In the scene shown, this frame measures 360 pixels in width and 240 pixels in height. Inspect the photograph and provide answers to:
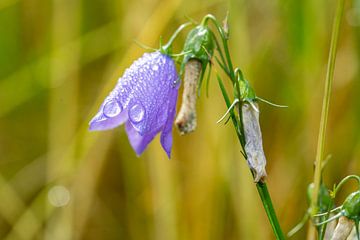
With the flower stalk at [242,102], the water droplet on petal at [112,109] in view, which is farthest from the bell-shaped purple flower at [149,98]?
the flower stalk at [242,102]

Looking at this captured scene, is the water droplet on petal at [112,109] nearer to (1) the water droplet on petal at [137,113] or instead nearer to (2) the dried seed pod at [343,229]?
(1) the water droplet on petal at [137,113]

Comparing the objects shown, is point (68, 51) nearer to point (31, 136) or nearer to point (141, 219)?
point (31, 136)

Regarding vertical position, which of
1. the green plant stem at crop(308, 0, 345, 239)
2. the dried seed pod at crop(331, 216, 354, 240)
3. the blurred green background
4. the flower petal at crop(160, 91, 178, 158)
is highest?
the blurred green background

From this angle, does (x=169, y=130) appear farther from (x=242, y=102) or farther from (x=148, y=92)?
(x=242, y=102)

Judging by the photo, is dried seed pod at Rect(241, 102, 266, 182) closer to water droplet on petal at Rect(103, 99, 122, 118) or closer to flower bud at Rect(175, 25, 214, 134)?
flower bud at Rect(175, 25, 214, 134)

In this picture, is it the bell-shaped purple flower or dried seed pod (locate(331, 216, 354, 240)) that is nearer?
dried seed pod (locate(331, 216, 354, 240))

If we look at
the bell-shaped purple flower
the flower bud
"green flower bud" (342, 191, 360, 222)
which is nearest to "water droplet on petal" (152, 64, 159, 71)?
the bell-shaped purple flower

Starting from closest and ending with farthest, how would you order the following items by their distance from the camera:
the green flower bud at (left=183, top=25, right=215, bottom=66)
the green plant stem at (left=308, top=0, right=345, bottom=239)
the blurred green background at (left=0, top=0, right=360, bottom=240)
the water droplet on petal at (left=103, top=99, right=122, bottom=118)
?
the green plant stem at (left=308, top=0, right=345, bottom=239) → the green flower bud at (left=183, top=25, right=215, bottom=66) → the water droplet on petal at (left=103, top=99, right=122, bottom=118) → the blurred green background at (left=0, top=0, right=360, bottom=240)

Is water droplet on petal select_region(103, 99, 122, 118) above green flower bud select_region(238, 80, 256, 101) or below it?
above
